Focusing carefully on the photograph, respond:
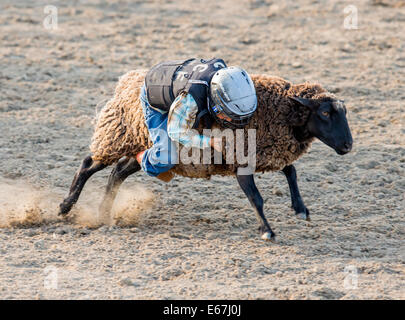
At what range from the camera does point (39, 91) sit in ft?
29.7

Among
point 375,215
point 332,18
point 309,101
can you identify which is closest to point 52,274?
point 309,101

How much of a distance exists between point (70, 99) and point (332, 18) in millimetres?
4931

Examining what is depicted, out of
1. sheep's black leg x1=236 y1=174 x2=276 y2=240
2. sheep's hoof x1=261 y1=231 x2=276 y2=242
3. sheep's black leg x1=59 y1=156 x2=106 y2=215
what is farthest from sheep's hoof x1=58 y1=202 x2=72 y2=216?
sheep's hoof x1=261 y1=231 x2=276 y2=242

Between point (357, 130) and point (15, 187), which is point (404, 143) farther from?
point (15, 187)

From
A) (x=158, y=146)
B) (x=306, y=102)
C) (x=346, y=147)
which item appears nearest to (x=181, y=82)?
(x=158, y=146)

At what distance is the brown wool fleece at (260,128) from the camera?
5637mm

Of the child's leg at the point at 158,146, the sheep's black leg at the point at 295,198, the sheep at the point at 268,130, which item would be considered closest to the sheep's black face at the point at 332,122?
the sheep at the point at 268,130

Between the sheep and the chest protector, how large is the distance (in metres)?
0.27

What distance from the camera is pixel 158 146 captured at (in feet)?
18.6

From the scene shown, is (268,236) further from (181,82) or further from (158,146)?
(181,82)

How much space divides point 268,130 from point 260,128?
68 mm

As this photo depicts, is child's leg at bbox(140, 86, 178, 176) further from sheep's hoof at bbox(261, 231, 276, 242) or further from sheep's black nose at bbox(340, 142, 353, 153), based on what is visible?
sheep's black nose at bbox(340, 142, 353, 153)

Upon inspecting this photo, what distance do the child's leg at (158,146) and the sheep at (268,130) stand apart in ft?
0.33

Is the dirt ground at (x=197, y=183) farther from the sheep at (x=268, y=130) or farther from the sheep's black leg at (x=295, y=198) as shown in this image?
the sheep at (x=268, y=130)
